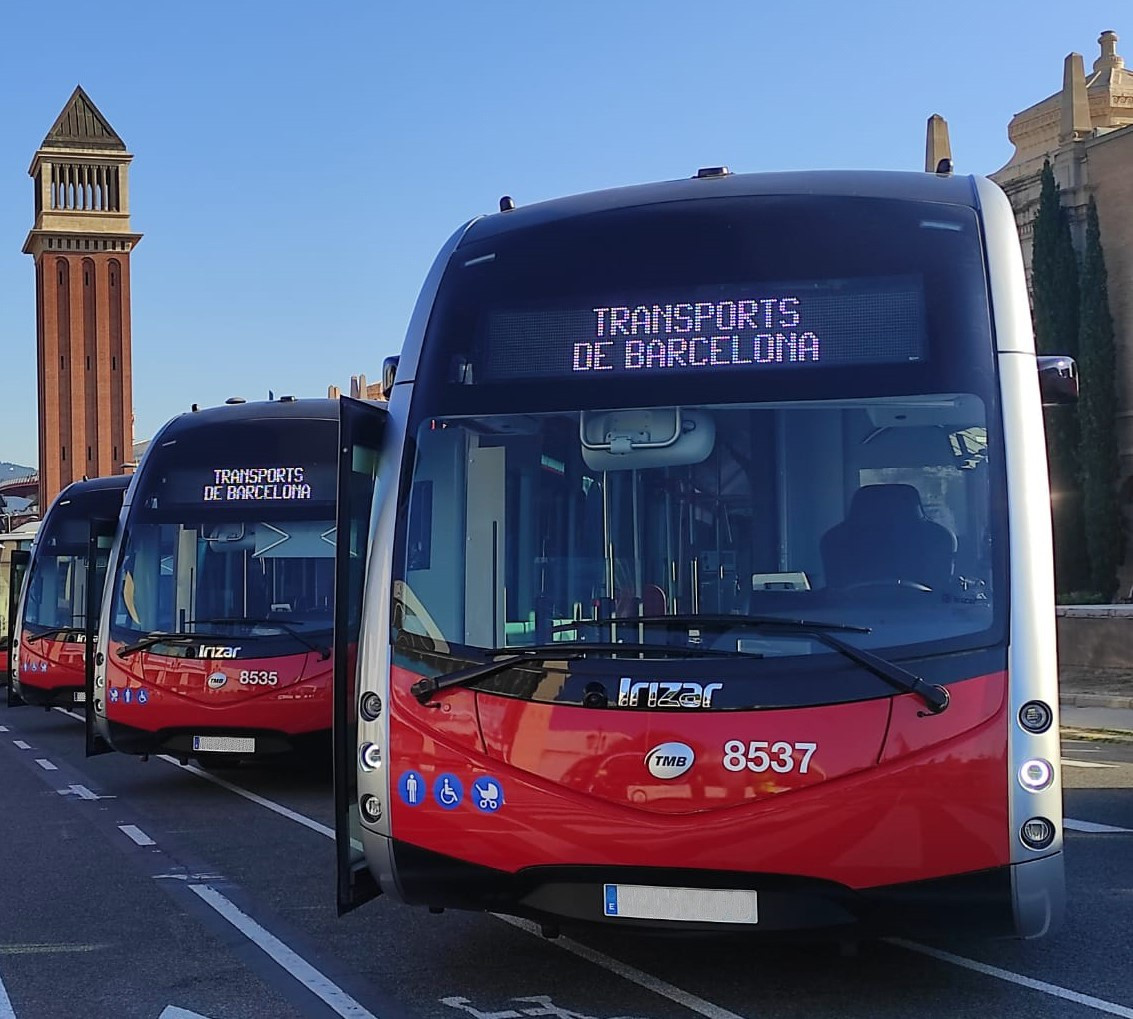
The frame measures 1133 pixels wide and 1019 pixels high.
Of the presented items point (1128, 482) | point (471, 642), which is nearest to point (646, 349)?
point (471, 642)

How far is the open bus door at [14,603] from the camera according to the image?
21.0m

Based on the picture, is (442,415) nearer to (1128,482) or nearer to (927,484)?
(927,484)

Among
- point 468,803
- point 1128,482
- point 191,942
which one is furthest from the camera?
point 1128,482

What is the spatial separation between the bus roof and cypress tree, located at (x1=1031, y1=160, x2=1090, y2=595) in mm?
38200

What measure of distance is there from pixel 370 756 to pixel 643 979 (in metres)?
1.25

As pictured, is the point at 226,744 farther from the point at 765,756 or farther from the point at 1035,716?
the point at 1035,716

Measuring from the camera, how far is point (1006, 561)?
522 centimetres

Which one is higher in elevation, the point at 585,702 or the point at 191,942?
the point at 585,702

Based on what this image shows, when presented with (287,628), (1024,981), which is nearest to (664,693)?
(1024,981)

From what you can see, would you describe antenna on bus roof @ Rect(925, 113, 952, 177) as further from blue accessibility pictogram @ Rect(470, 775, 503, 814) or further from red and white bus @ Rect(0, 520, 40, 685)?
blue accessibility pictogram @ Rect(470, 775, 503, 814)

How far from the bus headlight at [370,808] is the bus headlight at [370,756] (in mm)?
101

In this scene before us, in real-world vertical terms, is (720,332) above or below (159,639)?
above

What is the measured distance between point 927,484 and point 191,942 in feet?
11.6

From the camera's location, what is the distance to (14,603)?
2258 cm
